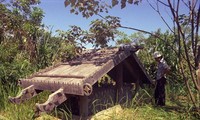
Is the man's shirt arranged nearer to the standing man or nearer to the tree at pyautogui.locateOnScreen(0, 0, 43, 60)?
the standing man

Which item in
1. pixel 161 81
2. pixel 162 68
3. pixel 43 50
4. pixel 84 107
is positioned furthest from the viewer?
pixel 43 50

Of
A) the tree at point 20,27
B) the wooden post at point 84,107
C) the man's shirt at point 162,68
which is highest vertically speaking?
the tree at point 20,27

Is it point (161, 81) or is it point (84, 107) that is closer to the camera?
point (84, 107)

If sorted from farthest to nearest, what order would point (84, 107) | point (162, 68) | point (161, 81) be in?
point (161, 81) < point (162, 68) < point (84, 107)

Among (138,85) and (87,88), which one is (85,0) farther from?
(138,85)

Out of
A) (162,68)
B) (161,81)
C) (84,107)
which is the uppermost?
(162,68)

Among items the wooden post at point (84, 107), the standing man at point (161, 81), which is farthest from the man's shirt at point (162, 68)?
the wooden post at point (84, 107)

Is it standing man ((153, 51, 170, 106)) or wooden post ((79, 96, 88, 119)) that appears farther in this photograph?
standing man ((153, 51, 170, 106))

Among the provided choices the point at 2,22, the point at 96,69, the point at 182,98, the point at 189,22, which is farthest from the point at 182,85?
the point at 2,22

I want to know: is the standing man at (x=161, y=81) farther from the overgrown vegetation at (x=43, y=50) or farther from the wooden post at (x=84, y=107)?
the wooden post at (x=84, y=107)

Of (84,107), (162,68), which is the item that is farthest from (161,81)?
(84,107)

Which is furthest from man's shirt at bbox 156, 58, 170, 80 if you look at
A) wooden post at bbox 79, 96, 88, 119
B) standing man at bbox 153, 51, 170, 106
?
wooden post at bbox 79, 96, 88, 119

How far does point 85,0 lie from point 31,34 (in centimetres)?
472

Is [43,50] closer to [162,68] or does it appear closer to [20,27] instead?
[20,27]
